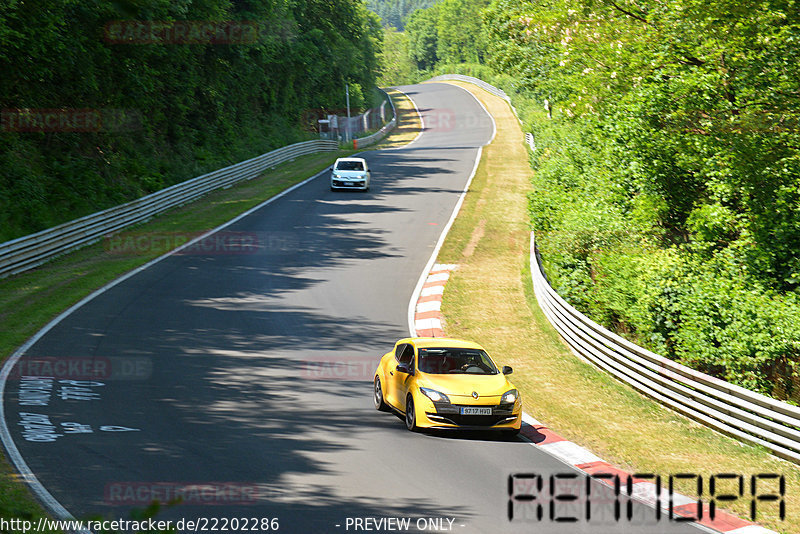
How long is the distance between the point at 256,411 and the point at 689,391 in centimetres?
761

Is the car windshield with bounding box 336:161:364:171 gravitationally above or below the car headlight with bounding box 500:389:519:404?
above

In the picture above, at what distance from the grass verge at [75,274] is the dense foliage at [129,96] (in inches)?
91.2

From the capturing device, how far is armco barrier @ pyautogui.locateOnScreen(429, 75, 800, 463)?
1170cm

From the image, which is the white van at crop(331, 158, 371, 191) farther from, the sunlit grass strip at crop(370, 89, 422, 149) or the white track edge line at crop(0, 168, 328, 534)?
the sunlit grass strip at crop(370, 89, 422, 149)

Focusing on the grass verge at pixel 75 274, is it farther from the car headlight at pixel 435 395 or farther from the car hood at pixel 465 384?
the car hood at pixel 465 384

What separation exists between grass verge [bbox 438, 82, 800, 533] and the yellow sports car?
1410 mm

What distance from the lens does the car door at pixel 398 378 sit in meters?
13.1

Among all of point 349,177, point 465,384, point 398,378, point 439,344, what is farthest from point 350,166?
point 465,384

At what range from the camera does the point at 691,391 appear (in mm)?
13781

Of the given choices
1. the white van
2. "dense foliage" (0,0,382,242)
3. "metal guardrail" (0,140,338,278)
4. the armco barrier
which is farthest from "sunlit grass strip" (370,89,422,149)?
the armco barrier

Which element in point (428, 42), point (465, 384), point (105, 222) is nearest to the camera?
point (465, 384)

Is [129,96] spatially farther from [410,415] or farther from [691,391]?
[691,391]

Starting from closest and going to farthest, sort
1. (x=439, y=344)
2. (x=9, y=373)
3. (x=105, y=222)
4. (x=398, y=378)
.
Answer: (x=398, y=378), (x=439, y=344), (x=9, y=373), (x=105, y=222)

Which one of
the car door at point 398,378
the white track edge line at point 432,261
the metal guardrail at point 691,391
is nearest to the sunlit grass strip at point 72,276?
the car door at point 398,378
